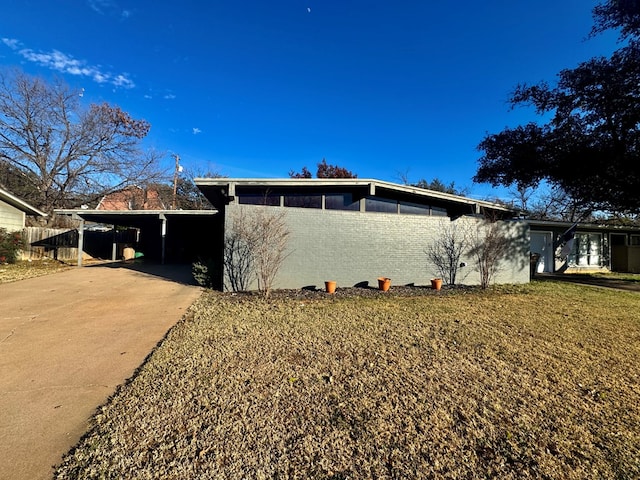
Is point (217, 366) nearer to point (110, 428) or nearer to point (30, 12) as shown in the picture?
point (110, 428)

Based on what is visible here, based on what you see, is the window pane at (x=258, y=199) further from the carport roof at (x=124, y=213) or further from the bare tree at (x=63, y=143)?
the bare tree at (x=63, y=143)

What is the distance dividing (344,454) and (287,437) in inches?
16.7

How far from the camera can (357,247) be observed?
8992 mm

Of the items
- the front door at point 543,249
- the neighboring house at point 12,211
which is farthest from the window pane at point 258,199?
the front door at point 543,249

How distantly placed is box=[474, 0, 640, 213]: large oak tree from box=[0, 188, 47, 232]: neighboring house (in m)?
20.6

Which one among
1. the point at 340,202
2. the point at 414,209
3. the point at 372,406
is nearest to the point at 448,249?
the point at 414,209

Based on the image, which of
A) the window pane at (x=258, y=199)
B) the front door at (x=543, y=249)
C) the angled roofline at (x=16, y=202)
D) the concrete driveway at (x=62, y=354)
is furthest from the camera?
the front door at (x=543, y=249)

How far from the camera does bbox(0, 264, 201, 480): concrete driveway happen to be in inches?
82.4

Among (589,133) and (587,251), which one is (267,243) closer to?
(589,133)

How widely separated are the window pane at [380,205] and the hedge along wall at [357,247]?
44 cm

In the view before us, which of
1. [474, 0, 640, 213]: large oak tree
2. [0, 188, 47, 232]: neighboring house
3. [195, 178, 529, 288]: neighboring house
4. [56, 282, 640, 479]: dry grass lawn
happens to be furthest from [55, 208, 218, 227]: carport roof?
[474, 0, 640, 213]: large oak tree

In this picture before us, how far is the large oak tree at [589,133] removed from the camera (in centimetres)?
838

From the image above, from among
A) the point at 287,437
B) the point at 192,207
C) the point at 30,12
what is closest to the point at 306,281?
the point at 287,437

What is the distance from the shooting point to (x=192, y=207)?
29.7 metres
